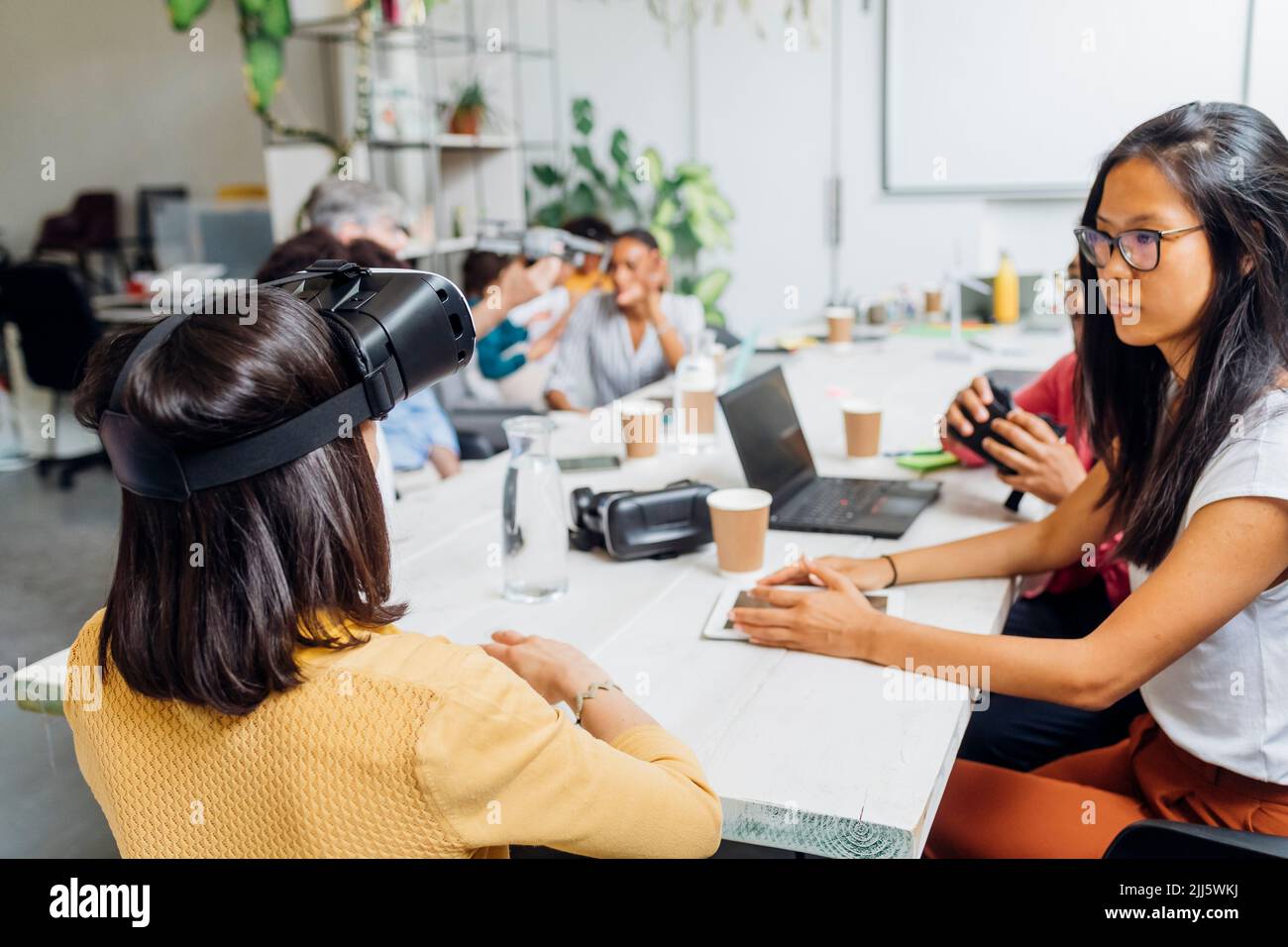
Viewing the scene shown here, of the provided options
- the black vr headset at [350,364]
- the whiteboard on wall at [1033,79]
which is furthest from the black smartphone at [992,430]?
the whiteboard on wall at [1033,79]

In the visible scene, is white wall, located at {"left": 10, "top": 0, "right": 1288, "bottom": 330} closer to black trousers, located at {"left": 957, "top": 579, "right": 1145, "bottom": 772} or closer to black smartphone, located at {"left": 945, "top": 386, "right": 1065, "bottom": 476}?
black smartphone, located at {"left": 945, "top": 386, "right": 1065, "bottom": 476}

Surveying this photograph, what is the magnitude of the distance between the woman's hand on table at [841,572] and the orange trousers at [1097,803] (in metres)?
0.26

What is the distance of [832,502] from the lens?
74.0 inches

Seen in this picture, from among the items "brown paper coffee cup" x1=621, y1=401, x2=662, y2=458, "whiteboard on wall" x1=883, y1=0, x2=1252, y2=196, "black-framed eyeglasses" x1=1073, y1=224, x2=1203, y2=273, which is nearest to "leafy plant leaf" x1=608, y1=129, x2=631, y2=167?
"whiteboard on wall" x1=883, y1=0, x2=1252, y2=196

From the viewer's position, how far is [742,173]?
5543mm

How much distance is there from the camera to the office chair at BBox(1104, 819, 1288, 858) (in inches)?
40.3

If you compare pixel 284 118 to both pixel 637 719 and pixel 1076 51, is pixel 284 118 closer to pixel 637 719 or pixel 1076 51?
pixel 1076 51

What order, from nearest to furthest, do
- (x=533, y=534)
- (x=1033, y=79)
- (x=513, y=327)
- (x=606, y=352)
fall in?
(x=533, y=534) → (x=606, y=352) → (x=513, y=327) → (x=1033, y=79)

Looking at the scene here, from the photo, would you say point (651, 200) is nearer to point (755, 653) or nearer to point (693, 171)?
point (693, 171)

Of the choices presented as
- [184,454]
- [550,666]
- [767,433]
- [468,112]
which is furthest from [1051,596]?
[468,112]

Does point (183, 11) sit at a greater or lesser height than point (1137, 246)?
greater

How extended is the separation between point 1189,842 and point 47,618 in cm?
355

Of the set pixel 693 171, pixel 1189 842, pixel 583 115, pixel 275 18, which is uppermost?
pixel 275 18
